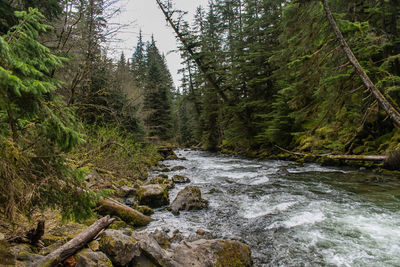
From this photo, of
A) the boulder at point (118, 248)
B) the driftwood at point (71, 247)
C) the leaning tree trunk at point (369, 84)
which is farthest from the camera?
the leaning tree trunk at point (369, 84)

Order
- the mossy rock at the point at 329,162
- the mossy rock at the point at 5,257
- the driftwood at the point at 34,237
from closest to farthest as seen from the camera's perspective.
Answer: the mossy rock at the point at 5,257 < the driftwood at the point at 34,237 < the mossy rock at the point at 329,162

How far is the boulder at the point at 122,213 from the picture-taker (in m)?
5.40

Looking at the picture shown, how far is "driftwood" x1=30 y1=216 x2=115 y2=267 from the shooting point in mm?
2422

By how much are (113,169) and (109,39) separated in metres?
3.71

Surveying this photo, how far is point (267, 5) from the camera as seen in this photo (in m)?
19.2

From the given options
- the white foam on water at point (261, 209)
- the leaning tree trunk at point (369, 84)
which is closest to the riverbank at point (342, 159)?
the white foam on water at point (261, 209)

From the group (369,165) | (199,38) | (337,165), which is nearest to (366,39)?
(369,165)

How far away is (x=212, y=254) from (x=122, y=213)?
294 centimetres

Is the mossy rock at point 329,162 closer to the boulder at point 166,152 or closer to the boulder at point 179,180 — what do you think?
the boulder at point 179,180

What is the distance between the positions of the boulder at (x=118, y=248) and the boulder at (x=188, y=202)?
119 inches

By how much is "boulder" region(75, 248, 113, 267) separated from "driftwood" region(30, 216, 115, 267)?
0.10m

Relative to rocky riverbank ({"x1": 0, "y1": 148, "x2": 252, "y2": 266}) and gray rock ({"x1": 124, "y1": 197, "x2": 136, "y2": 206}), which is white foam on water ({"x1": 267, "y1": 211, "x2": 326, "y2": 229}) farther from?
gray rock ({"x1": 124, "y1": 197, "x2": 136, "y2": 206})

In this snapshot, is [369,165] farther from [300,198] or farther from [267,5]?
[267,5]

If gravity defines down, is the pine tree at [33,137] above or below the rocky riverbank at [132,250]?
above
